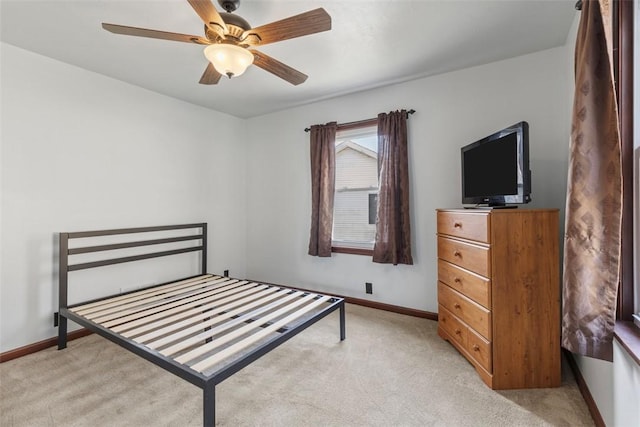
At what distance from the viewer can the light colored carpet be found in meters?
1.65

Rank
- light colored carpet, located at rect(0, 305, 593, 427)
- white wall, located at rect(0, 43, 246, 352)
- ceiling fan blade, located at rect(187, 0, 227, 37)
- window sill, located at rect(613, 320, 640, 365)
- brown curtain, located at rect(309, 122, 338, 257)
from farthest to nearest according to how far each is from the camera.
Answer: brown curtain, located at rect(309, 122, 338, 257) < white wall, located at rect(0, 43, 246, 352) < light colored carpet, located at rect(0, 305, 593, 427) < ceiling fan blade, located at rect(187, 0, 227, 37) < window sill, located at rect(613, 320, 640, 365)

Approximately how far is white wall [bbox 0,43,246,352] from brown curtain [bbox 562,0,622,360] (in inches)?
143

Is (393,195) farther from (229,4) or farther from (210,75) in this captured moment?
(229,4)

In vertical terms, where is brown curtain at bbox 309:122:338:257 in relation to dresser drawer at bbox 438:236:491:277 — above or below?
Answer: above

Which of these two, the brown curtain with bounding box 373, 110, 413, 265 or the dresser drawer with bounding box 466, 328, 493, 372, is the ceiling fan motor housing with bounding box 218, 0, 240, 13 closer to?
the brown curtain with bounding box 373, 110, 413, 265

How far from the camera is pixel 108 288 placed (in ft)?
9.59

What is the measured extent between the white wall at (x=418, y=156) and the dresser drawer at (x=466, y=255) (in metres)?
0.54

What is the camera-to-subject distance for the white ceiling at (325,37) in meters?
1.93

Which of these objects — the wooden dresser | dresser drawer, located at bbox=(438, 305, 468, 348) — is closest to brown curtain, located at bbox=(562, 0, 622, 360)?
the wooden dresser

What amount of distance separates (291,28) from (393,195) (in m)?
1.94

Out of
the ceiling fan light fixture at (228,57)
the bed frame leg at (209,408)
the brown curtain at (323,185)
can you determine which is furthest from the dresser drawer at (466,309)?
the ceiling fan light fixture at (228,57)

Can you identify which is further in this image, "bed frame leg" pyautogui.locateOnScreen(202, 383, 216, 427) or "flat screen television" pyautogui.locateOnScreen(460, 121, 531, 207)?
"flat screen television" pyautogui.locateOnScreen(460, 121, 531, 207)

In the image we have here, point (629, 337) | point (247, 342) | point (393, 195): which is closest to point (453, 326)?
point (629, 337)

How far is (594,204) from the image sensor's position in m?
1.32
